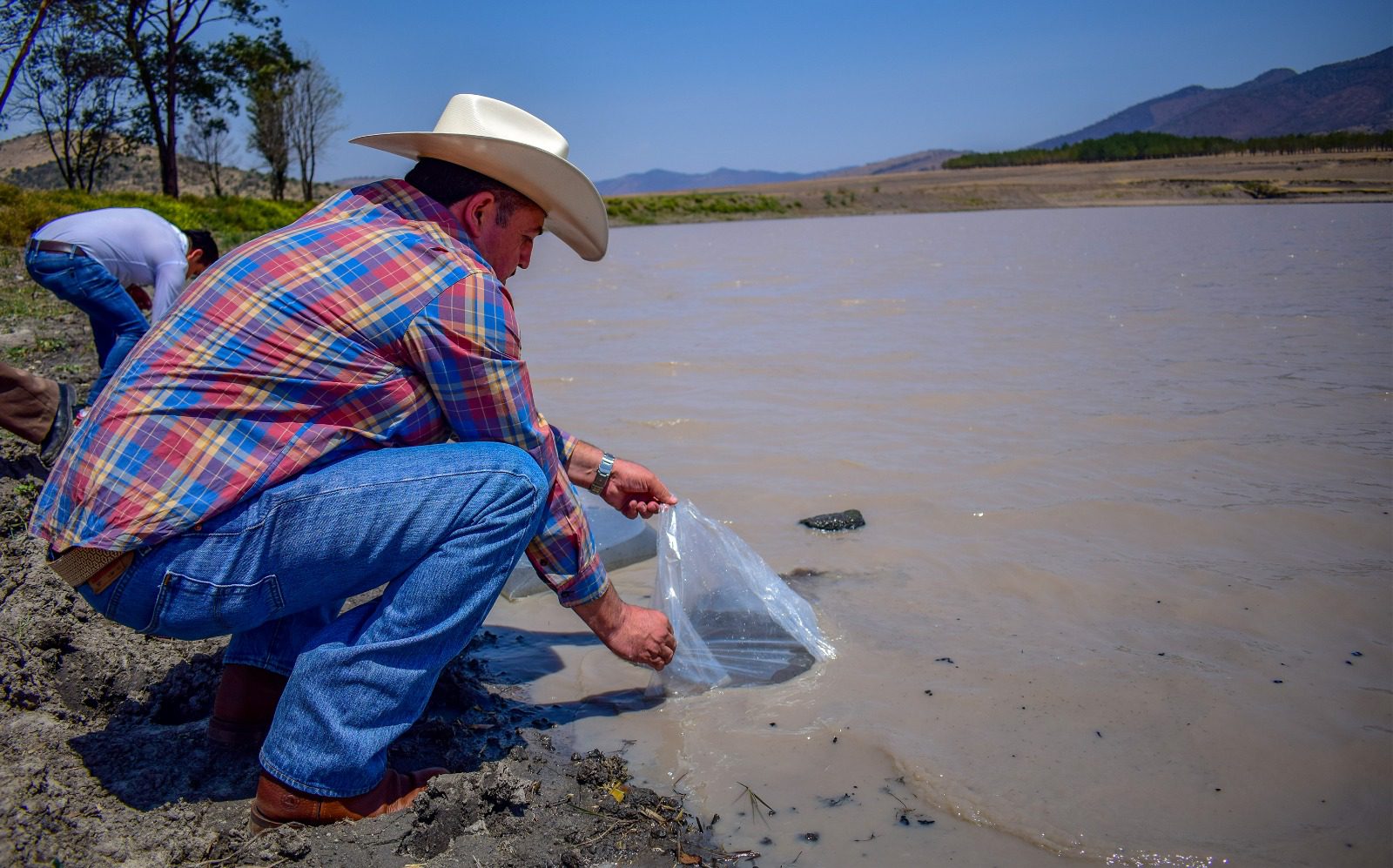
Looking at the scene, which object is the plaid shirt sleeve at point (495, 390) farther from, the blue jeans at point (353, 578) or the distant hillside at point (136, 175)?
the distant hillside at point (136, 175)

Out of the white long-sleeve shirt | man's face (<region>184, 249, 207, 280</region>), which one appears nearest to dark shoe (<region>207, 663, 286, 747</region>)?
the white long-sleeve shirt

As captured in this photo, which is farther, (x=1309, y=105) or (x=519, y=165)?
(x=1309, y=105)

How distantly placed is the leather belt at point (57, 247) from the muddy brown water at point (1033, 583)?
2214 millimetres

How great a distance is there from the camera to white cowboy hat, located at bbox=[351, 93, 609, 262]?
1.81 m

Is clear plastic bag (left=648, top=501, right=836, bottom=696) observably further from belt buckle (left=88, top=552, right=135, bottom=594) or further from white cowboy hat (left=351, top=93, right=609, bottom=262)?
belt buckle (left=88, top=552, right=135, bottom=594)

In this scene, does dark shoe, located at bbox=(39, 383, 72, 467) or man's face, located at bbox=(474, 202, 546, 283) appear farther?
dark shoe, located at bbox=(39, 383, 72, 467)

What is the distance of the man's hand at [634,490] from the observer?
7.50ft

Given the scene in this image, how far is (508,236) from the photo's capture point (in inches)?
75.9

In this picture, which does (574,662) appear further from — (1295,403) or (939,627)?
(1295,403)

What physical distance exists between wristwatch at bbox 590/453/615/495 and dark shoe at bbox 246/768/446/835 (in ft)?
2.53

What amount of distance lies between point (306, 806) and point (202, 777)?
389mm

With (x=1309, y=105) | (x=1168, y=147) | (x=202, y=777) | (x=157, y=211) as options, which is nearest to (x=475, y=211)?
(x=202, y=777)

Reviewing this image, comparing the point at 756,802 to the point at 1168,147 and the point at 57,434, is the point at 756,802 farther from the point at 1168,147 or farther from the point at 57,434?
the point at 1168,147

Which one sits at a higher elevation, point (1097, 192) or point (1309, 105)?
point (1309, 105)
